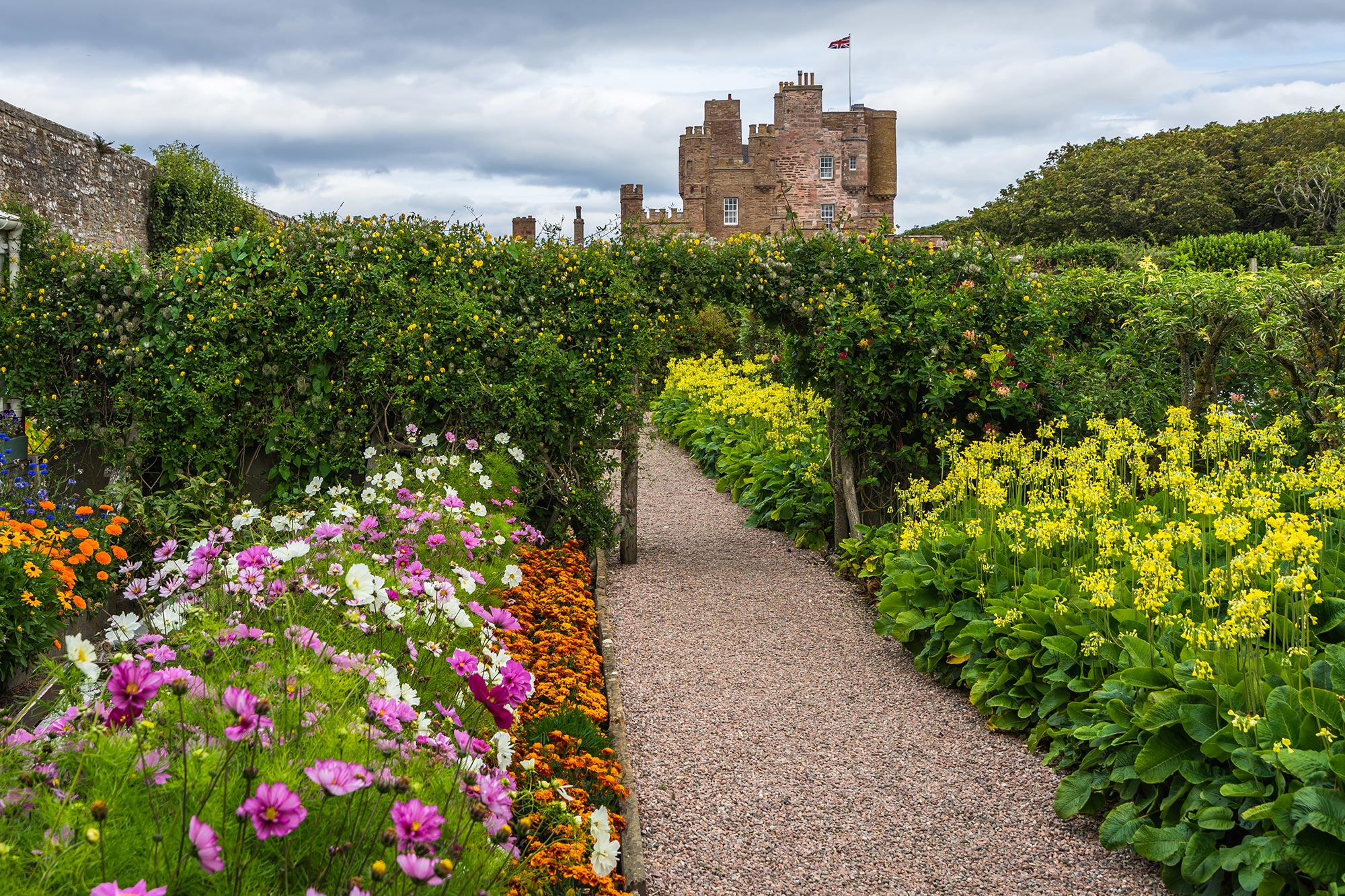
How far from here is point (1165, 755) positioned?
11.9 ft

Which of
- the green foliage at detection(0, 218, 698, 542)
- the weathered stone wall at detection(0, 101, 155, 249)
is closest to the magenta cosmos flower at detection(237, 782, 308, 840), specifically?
the green foliage at detection(0, 218, 698, 542)

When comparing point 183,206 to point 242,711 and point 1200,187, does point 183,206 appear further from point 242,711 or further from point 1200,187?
point 1200,187

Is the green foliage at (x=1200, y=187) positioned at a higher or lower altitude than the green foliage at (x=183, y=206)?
higher

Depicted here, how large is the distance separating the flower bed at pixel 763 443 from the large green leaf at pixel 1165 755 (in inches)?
206

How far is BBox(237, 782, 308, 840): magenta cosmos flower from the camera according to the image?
1403 millimetres

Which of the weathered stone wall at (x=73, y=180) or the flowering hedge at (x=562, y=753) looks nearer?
the flowering hedge at (x=562, y=753)

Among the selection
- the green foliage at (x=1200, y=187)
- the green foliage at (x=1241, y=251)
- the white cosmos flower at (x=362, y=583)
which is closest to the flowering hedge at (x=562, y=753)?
the white cosmos flower at (x=362, y=583)

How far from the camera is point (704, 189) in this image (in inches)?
1371

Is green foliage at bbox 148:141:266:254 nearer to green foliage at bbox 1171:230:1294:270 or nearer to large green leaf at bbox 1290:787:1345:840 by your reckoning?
large green leaf at bbox 1290:787:1345:840

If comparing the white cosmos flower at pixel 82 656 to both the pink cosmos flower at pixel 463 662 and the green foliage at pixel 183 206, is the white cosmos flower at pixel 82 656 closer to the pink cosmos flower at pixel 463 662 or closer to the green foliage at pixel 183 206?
the pink cosmos flower at pixel 463 662

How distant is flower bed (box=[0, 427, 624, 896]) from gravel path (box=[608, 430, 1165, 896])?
4.59 ft

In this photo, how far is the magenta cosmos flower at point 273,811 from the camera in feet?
4.60

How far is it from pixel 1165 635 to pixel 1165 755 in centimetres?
72

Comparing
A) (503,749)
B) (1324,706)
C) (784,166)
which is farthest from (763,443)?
(784,166)
